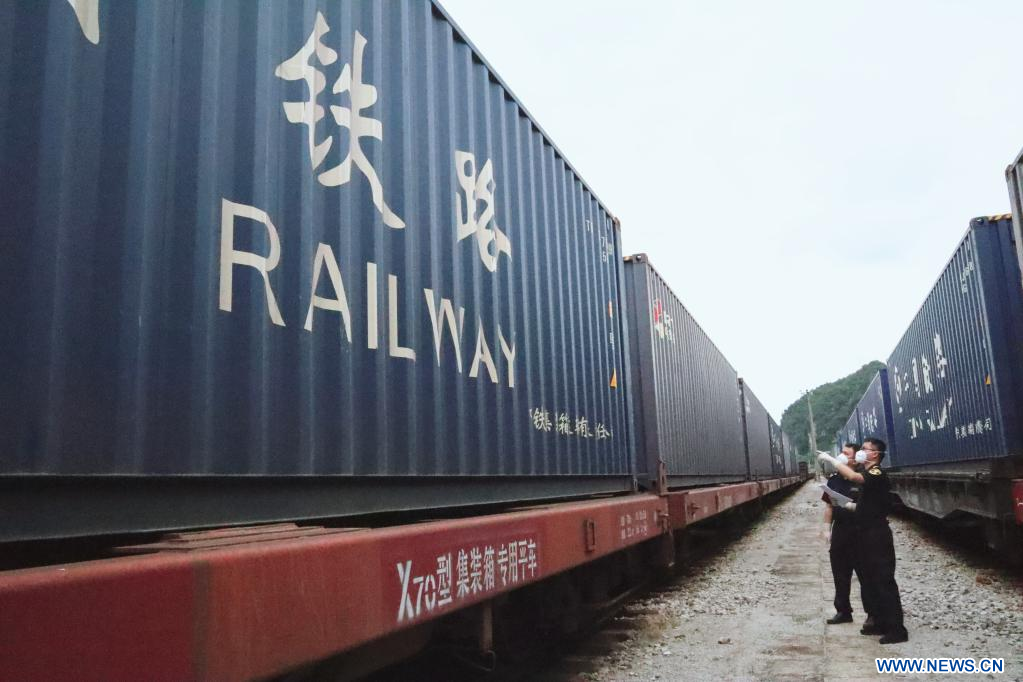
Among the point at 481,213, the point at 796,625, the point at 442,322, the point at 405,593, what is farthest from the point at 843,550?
the point at 405,593

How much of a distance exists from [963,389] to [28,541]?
904cm

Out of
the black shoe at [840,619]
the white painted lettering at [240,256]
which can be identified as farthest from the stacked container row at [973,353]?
the white painted lettering at [240,256]

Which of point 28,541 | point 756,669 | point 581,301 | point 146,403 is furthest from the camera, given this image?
point 581,301

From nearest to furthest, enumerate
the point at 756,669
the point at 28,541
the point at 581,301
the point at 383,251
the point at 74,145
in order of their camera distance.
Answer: the point at 28,541, the point at 74,145, the point at 383,251, the point at 756,669, the point at 581,301

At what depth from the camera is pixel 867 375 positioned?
120438 millimetres

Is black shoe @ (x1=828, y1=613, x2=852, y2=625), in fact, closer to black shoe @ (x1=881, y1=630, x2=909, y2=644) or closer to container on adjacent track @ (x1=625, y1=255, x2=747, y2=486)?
black shoe @ (x1=881, y1=630, x2=909, y2=644)

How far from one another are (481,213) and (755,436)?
50.1 feet

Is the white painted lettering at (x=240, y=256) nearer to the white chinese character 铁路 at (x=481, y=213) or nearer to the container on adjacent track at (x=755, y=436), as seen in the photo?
the white chinese character 铁路 at (x=481, y=213)

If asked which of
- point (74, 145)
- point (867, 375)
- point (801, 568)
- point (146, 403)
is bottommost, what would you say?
point (801, 568)

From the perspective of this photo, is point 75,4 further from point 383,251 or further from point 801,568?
point 801,568

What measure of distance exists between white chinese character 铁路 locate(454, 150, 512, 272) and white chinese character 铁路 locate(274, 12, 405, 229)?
2.03 feet

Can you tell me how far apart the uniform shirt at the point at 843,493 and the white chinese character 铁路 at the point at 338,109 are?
413 cm

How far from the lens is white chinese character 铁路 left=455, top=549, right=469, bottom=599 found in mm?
2588

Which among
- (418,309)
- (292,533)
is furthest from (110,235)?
(418,309)
